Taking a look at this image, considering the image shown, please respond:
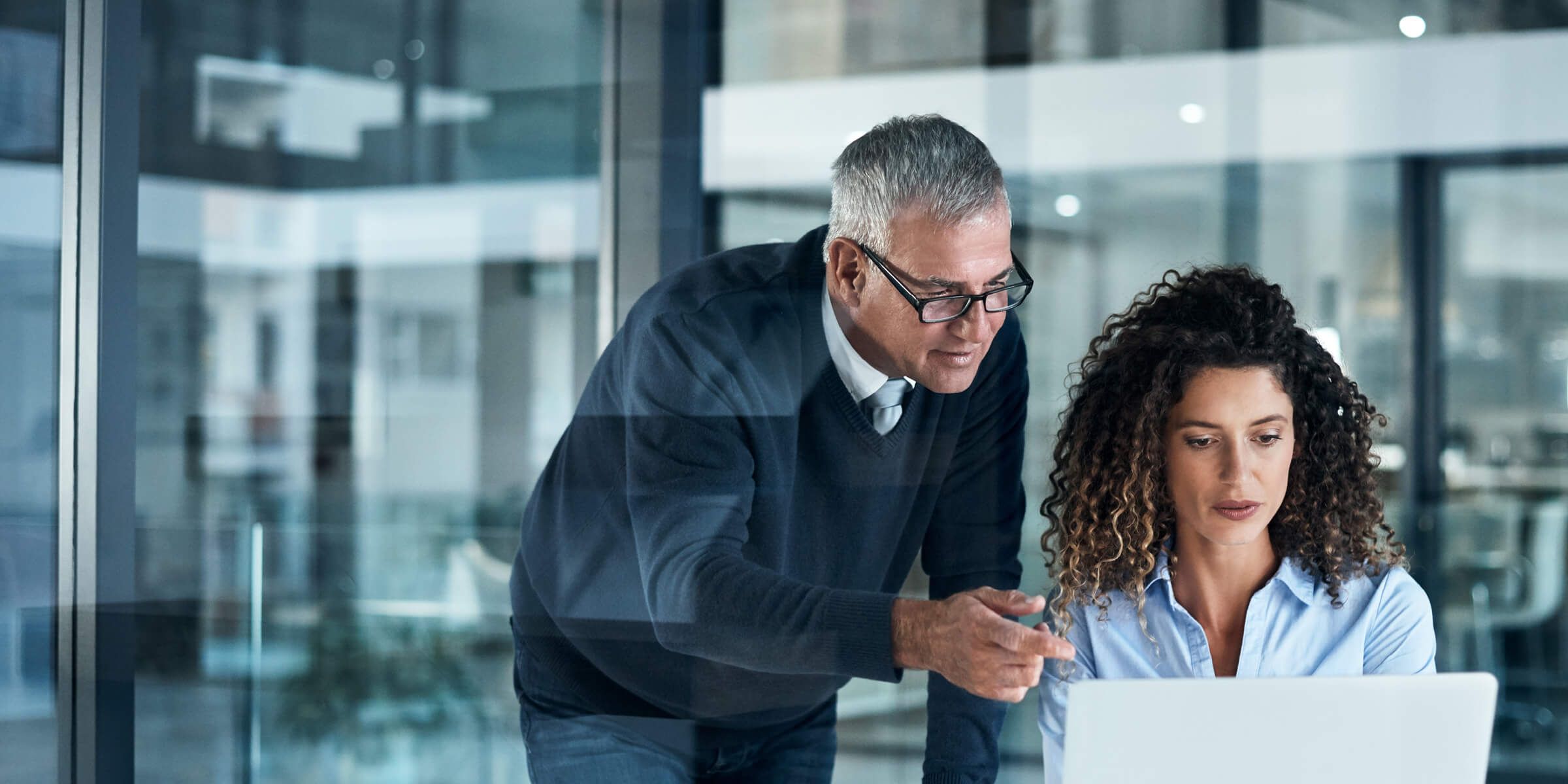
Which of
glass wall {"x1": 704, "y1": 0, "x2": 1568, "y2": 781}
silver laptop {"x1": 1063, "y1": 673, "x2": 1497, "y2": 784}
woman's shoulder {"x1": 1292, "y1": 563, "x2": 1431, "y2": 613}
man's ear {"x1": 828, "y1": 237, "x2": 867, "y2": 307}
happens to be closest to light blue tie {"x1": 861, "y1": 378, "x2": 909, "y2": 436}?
man's ear {"x1": 828, "y1": 237, "x2": 867, "y2": 307}

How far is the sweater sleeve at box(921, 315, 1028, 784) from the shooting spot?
1.84 m

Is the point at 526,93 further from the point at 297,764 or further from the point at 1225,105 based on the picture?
the point at 1225,105

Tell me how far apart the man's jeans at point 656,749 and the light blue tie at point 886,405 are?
1.40ft

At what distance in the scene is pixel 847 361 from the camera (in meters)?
1.79

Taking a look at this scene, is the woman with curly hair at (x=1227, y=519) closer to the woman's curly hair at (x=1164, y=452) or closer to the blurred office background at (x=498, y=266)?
the woman's curly hair at (x=1164, y=452)

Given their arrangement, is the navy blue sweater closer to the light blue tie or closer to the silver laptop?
the light blue tie

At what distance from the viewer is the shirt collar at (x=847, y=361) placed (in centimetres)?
178

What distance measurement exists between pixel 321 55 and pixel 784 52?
1.14m

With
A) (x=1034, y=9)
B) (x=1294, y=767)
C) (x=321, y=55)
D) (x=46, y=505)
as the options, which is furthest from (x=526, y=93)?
(x=1294, y=767)

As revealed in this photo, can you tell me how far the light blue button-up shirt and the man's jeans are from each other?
0.41 meters

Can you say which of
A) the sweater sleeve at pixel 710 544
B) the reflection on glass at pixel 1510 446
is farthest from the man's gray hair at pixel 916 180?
the reflection on glass at pixel 1510 446

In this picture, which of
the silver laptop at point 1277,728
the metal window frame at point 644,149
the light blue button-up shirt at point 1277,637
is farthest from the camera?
the metal window frame at point 644,149

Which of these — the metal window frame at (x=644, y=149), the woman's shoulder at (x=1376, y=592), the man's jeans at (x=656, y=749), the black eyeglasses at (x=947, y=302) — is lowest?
the man's jeans at (x=656, y=749)

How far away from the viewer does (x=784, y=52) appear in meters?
3.85
